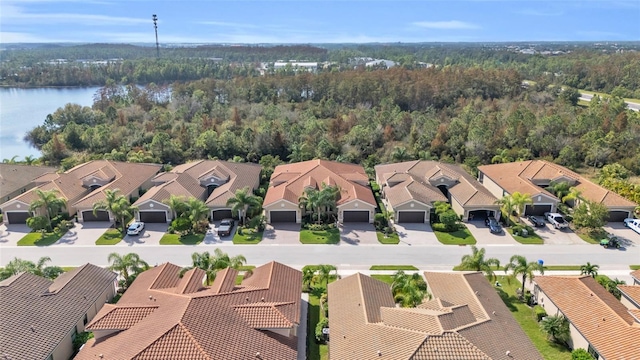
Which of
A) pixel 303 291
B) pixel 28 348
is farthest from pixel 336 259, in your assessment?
pixel 28 348

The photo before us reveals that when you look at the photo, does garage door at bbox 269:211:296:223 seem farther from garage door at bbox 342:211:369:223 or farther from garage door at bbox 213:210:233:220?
garage door at bbox 342:211:369:223

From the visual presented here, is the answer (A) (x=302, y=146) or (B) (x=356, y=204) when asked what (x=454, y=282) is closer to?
(B) (x=356, y=204)

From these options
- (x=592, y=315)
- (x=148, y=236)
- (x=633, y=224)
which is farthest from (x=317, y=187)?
(x=633, y=224)

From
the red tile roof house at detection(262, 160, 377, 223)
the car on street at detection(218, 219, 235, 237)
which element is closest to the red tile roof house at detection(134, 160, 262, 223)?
the car on street at detection(218, 219, 235, 237)

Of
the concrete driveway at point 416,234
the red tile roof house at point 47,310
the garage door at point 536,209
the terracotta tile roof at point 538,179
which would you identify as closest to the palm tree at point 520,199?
the garage door at point 536,209

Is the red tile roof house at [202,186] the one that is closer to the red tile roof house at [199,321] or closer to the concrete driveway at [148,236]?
the concrete driveway at [148,236]

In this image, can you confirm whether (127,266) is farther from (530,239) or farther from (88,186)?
(530,239)
